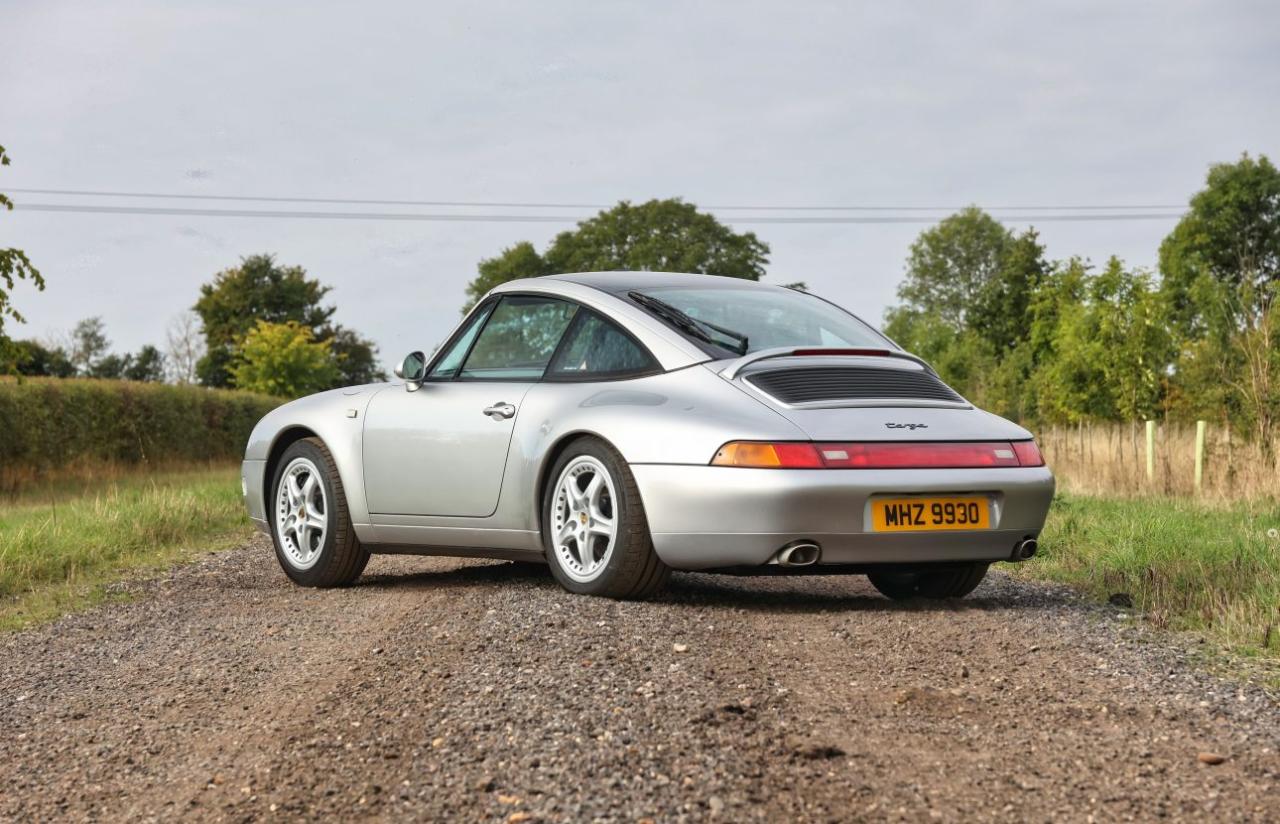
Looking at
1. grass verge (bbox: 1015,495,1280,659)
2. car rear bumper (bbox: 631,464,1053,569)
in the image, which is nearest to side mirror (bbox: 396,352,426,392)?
car rear bumper (bbox: 631,464,1053,569)

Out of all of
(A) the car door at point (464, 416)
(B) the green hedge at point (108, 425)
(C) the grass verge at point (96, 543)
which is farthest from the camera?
(B) the green hedge at point (108, 425)

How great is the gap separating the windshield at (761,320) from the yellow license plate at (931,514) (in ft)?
3.33

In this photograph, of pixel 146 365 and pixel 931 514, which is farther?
pixel 146 365

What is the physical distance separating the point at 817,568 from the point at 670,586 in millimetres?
1332

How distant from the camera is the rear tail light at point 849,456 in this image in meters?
5.86

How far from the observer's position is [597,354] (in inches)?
269

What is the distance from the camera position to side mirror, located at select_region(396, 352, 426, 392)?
299 inches

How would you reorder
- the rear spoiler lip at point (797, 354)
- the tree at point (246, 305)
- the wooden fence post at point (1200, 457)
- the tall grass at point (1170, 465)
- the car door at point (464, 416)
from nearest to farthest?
1. the rear spoiler lip at point (797, 354)
2. the car door at point (464, 416)
3. the tall grass at point (1170, 465)
4. the wooden fence post at point (1200, 457)
5. the tree at point (246, 305)

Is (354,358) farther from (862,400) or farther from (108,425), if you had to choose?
(862,400)

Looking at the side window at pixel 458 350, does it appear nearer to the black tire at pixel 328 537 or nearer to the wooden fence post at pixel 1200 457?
the black tire at pixel 328 537

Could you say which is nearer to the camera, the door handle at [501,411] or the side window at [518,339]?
the door handle at [501,411]

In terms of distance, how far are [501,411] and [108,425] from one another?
22412mm

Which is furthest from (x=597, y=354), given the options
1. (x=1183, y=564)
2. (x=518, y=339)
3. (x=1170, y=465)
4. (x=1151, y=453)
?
(x=1151, y=453)

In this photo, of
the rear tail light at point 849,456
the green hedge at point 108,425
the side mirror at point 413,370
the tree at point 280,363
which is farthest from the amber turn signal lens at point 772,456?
the tree at point 280,363
